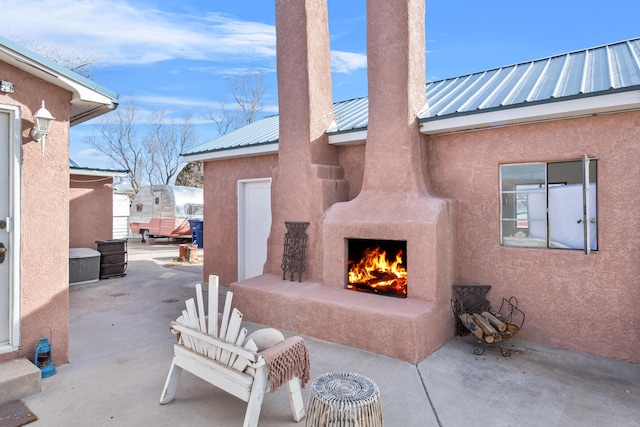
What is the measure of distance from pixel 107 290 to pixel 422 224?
7.89 m

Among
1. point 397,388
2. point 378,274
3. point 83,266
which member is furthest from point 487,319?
point 83,266

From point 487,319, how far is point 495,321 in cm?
13

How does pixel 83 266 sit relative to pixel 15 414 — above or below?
above

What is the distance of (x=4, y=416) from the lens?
11.3 feet

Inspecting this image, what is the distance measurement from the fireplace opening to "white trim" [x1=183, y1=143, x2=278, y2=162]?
3078mm

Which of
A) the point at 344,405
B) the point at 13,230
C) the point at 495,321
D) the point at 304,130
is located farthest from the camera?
the point at 304,130

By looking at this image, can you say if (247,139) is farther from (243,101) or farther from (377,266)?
(243,101)

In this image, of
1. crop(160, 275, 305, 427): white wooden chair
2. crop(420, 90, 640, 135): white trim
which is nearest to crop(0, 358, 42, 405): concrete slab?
crop(160, 275, 305, 427): white wooden chair

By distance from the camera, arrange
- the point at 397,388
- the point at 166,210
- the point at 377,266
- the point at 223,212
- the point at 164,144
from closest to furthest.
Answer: the point at 397,388, the point at 377,266, the point at 223,212, the point at 166,210, the point at 164,144

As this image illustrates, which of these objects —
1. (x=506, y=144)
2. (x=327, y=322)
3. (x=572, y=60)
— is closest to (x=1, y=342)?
(x=327, y=322)

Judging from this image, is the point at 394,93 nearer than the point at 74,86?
No

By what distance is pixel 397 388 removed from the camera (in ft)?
13.4

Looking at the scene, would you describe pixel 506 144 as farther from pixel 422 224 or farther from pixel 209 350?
pixel 209 350

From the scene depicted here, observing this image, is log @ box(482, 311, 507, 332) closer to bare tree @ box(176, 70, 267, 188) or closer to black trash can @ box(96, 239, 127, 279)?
black trash can @ box(96, 239, 127, 279)
